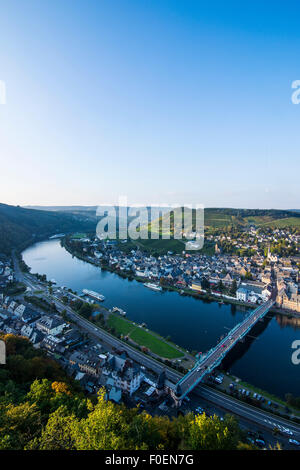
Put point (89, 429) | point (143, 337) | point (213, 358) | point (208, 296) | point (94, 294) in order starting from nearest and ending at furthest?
point (89, 429)
point (213, 358)
point (143, 337)
point (94, 294)
point (208, 296)

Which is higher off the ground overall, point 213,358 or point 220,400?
point 213,358

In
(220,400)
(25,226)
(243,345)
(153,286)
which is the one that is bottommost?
(243,345)

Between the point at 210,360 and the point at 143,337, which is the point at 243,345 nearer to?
the point at 210,360

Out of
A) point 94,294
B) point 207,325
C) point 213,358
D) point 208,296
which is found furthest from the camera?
point 208,296

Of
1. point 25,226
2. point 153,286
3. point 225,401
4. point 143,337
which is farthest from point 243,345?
point 25,226

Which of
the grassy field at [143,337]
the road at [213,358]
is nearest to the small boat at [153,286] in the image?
the grassy field at [143,337]

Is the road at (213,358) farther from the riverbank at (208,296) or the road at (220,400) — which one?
the riverbank at (208,296)
